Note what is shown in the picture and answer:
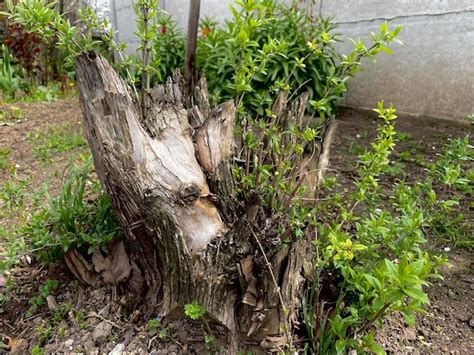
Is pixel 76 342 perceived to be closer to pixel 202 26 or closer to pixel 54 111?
pixel 54 111

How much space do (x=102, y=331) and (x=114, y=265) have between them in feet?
0.95

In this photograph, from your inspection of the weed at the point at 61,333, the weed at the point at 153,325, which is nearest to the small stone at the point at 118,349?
the weed at the point at 153,325

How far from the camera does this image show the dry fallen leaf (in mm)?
1735

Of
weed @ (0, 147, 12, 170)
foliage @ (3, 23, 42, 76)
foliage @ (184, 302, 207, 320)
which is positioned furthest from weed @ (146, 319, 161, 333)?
foliage @ (3, 23, 42, 76)

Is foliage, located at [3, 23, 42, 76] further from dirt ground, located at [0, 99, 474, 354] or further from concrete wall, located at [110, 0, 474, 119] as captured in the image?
dirt ground, located at [0, 99, 474, 354]

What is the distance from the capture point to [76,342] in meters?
1.56

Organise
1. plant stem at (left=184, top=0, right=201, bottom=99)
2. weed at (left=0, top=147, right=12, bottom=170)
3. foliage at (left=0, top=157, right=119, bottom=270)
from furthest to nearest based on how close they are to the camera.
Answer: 1. plant stem at (left=184, top=0, right=201, bottom=99)
2. weed at (left=0, top=147, right=12, bottom=170)
3. foliage at (left=0, top=157, right=119, bottom=270)

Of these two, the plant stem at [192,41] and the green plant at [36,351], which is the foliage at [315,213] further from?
the plant stem at [192,41]

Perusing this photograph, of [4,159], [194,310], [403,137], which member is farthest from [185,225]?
[403,137]

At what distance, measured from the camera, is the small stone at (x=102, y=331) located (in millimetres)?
1567

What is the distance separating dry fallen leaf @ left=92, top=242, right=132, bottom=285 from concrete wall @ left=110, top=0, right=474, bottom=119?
3.48 meters

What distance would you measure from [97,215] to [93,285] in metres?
0.32

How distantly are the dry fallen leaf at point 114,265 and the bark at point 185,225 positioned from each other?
20 cm

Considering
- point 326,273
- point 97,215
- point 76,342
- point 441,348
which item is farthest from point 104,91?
point 441,348
